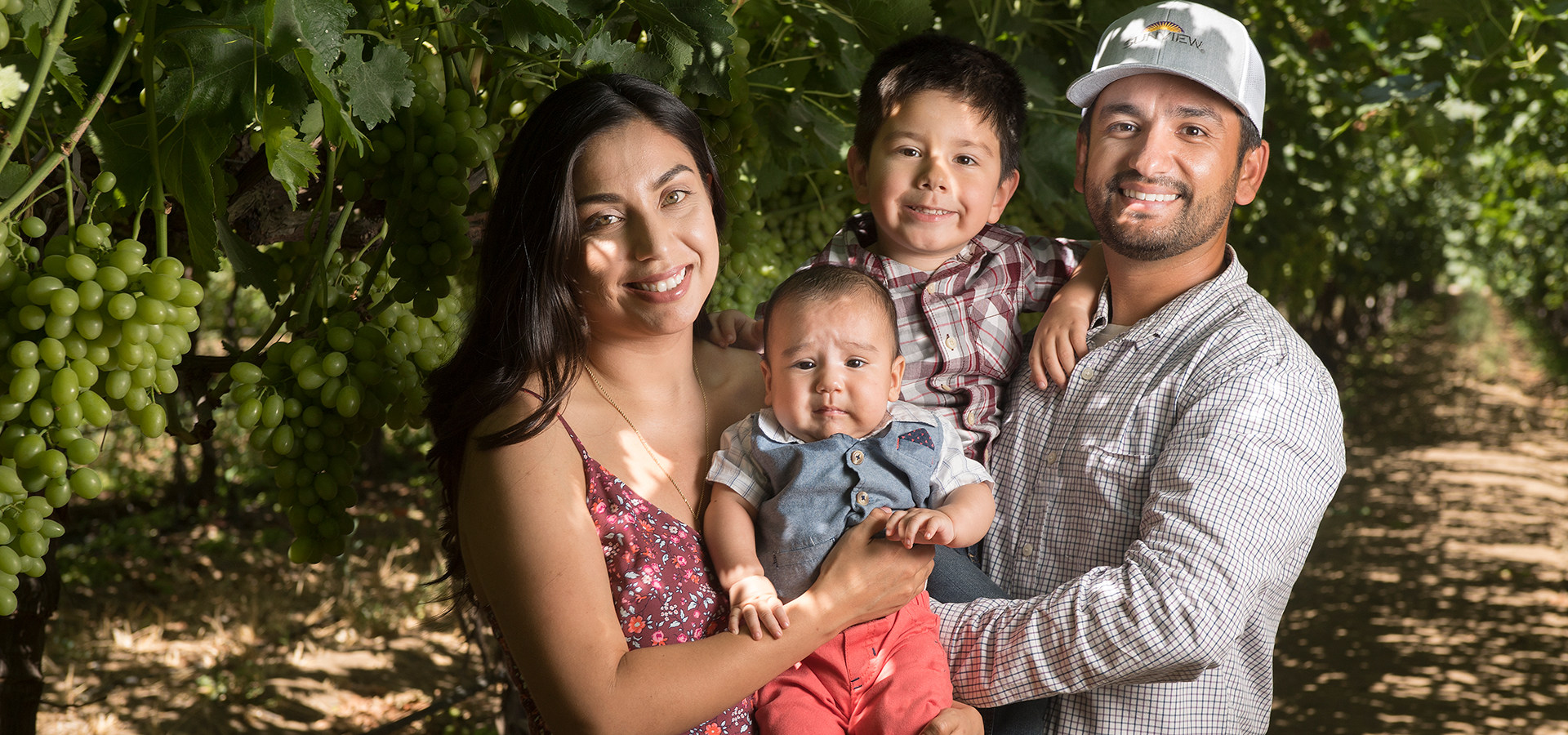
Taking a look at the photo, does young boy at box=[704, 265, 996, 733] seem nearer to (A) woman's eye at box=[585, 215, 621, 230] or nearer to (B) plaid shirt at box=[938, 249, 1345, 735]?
(B) plaid shirt at box=[938, 249, 1345, 735]

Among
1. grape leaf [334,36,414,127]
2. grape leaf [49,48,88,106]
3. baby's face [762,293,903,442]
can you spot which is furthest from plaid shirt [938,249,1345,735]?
grape leaf [49,48,88,106]

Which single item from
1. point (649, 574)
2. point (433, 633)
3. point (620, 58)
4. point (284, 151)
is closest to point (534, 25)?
point (620, 58)

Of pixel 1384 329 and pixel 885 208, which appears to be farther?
pixel 1384 329

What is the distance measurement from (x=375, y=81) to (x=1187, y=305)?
4.53 feet

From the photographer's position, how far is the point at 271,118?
1.34 metres

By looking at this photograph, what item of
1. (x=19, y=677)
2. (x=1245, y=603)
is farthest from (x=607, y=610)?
(x=19, y=677)

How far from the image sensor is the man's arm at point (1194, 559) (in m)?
1.66

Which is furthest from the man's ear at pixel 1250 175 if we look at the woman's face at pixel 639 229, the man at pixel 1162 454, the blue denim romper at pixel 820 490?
the woman's face at pixel 639 229

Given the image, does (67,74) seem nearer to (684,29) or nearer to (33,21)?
(33,21)

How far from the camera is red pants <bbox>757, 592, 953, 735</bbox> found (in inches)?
68.1

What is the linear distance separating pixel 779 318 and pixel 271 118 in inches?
33.2

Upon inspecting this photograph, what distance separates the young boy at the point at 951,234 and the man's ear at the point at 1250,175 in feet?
0.98

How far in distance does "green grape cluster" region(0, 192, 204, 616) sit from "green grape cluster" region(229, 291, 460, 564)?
0.76 feet

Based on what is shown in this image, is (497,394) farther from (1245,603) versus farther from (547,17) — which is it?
(1245,603)
